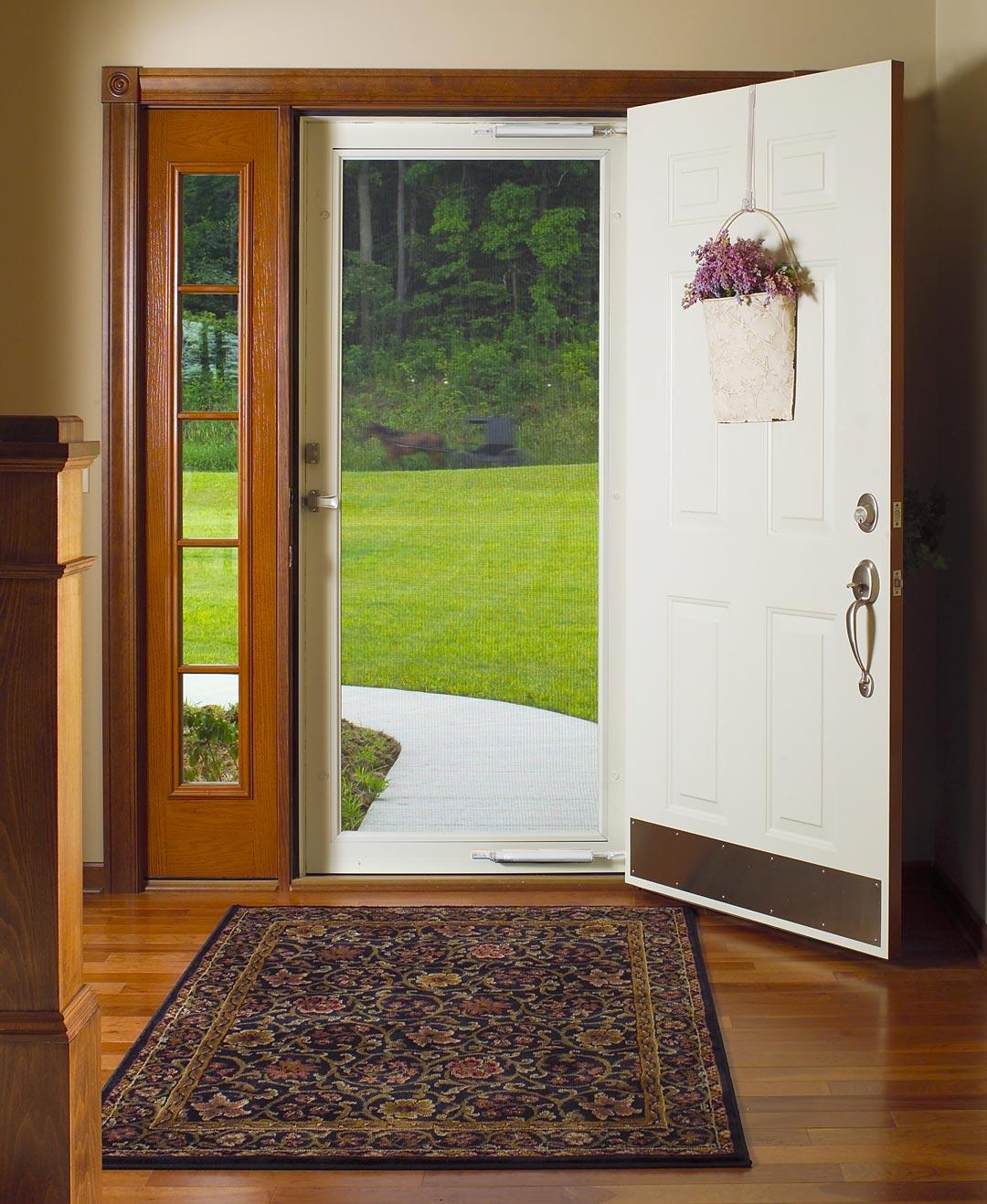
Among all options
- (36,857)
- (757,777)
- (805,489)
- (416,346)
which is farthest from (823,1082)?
(416,346)

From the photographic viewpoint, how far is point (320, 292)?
3.99 meters

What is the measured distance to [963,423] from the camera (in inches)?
146

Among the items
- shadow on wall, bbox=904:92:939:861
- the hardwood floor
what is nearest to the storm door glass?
the hardwood floor

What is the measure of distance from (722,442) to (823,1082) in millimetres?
1668

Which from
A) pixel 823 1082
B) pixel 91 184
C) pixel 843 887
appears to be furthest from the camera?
pixel 91 184

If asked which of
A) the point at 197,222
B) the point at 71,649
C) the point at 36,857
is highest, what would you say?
the point at 197,222

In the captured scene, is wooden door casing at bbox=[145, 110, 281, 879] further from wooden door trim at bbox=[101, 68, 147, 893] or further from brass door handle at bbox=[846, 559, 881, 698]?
brass door handle at bbox=[846, 559, 881, 698]

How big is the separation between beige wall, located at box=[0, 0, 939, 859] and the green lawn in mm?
875

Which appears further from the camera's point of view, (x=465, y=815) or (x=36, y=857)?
(x=465, y=815)

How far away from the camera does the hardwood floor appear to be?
7.59ft

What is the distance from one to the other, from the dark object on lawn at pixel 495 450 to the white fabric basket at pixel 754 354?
747mm

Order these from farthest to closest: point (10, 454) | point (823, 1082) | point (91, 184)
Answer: point (91, 184)
point (823, 1082)
point (10, 454)

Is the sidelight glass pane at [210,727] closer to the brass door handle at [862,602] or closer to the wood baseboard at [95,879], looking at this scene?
the wood baseboard at [95,879]

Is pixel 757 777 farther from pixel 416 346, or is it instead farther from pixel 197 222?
pixel 197 222
